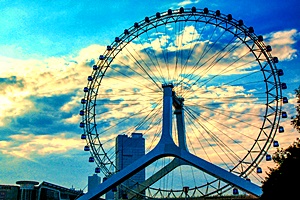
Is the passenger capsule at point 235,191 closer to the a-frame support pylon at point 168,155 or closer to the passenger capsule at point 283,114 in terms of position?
the a-frame support pylon at point 168,155

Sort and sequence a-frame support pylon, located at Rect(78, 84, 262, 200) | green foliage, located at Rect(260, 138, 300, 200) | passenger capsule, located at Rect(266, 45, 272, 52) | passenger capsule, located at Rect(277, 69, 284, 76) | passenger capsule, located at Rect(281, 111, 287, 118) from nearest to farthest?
green foliage, located at Rect(260, 138, 300, 200) → a-frame support pylon, located at Rect(78, 84, 262, 200) → passenger capsule, located at Rect(281, 111, 287, 118) → passenger capsule, located at Rect(277, 69, 284, 76) → passenger capsule, located at Rect(266, 45, 272, 52)

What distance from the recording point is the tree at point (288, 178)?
17.1 m

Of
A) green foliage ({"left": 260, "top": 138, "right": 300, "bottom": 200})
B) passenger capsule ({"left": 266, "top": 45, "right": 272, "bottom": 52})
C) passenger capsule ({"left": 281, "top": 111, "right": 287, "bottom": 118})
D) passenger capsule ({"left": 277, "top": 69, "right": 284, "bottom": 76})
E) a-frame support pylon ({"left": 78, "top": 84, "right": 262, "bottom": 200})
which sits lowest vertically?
green foliage ({"left": 260, "top": 138, "right": 300, "bottom": 200})

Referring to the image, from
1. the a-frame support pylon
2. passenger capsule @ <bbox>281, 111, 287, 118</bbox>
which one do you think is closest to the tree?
the a-frame support pylon

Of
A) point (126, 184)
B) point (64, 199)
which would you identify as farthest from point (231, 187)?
point (64, 199)

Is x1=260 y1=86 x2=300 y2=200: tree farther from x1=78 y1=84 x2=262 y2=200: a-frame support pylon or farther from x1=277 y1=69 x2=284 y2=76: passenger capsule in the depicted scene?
x1=277 y1=69 x2=284 y2=76: passenger capsule

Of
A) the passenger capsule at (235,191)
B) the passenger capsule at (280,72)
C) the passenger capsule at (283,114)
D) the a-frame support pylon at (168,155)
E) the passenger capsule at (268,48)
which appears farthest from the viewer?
the passenger capsule at (268,48)

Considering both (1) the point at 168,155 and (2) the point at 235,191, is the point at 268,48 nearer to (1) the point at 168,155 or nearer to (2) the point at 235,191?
(2) the point at 235,191

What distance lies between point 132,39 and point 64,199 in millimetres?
A: 22083

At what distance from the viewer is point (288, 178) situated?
57.1ft

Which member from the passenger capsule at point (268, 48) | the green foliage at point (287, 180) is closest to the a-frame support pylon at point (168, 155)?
the passenger capsule at point (268, 48)

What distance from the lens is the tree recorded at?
17114mm

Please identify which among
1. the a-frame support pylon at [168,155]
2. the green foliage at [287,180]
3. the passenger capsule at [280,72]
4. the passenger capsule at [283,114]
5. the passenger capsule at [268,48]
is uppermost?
the passenger capsule at [268,48]

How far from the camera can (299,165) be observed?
682 inches
